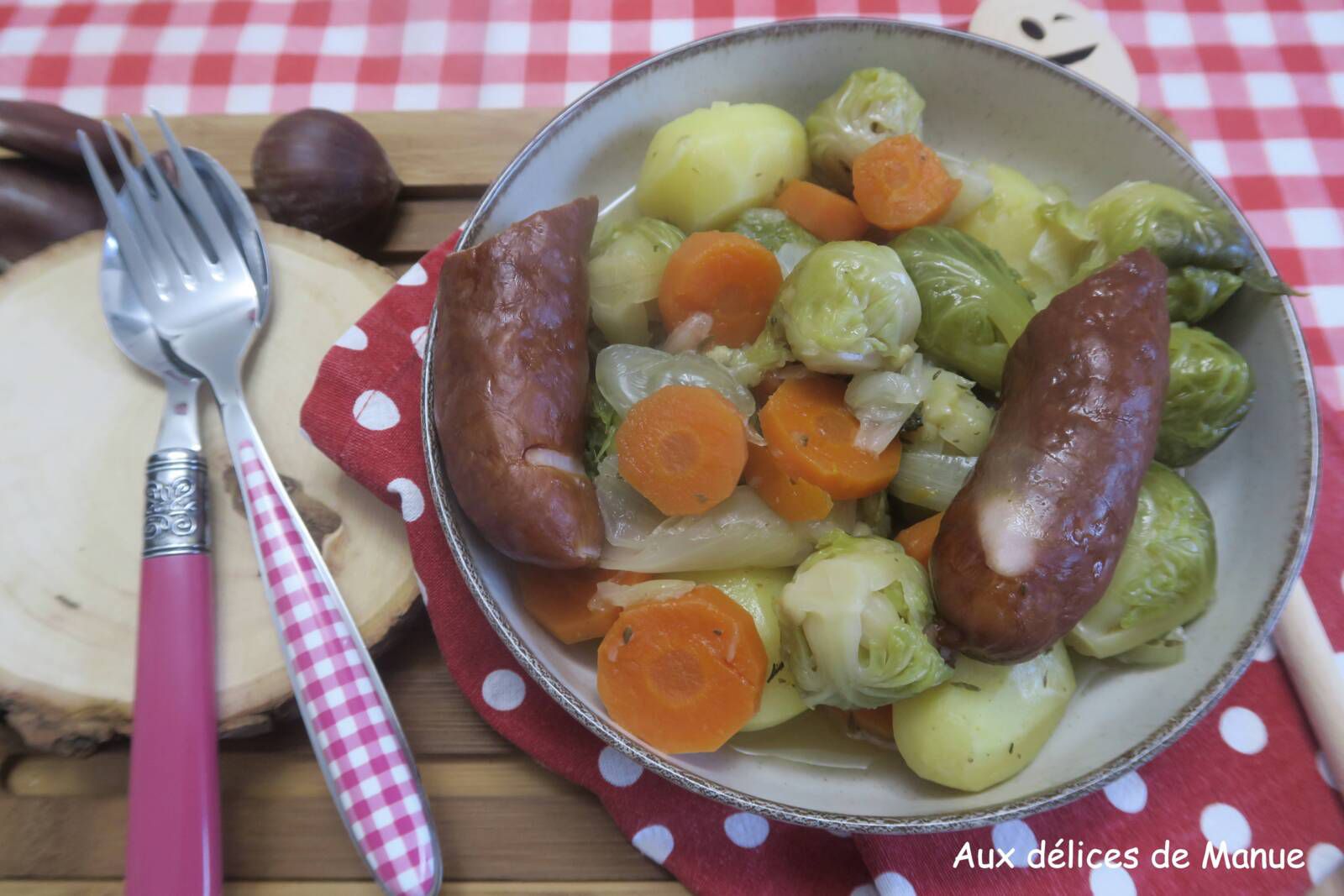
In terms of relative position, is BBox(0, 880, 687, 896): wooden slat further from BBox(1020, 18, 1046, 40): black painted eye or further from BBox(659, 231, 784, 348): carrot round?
BBox(1020, 18, 1046, 40): black painted eye

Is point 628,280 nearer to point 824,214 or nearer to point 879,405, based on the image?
point 824,214

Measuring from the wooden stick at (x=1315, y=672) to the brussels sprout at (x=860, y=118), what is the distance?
1.32m

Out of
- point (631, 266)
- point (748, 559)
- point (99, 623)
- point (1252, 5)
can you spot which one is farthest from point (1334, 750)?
point (99, 623)

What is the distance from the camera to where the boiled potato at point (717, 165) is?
1.89 metres

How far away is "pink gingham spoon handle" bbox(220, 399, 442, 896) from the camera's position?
160cm

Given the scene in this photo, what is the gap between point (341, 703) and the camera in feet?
5.54

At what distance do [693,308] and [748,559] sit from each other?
54 cm

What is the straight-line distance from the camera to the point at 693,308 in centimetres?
177

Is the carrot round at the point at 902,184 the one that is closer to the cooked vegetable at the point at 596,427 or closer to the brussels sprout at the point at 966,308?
the brussels sprout at the point at 966,308

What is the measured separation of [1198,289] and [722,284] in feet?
3.33

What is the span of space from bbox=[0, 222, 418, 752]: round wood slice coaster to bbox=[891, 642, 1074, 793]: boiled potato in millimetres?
1094

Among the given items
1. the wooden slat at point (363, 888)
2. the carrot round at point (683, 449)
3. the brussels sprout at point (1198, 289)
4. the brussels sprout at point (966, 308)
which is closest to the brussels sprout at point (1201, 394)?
the brussels sprout at point (1198, 289)

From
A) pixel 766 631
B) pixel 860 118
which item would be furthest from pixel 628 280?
pixel 766 631

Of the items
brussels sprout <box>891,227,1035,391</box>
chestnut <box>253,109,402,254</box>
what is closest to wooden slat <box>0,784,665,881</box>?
brussels sprout <box>891,227,1035,391</box>
